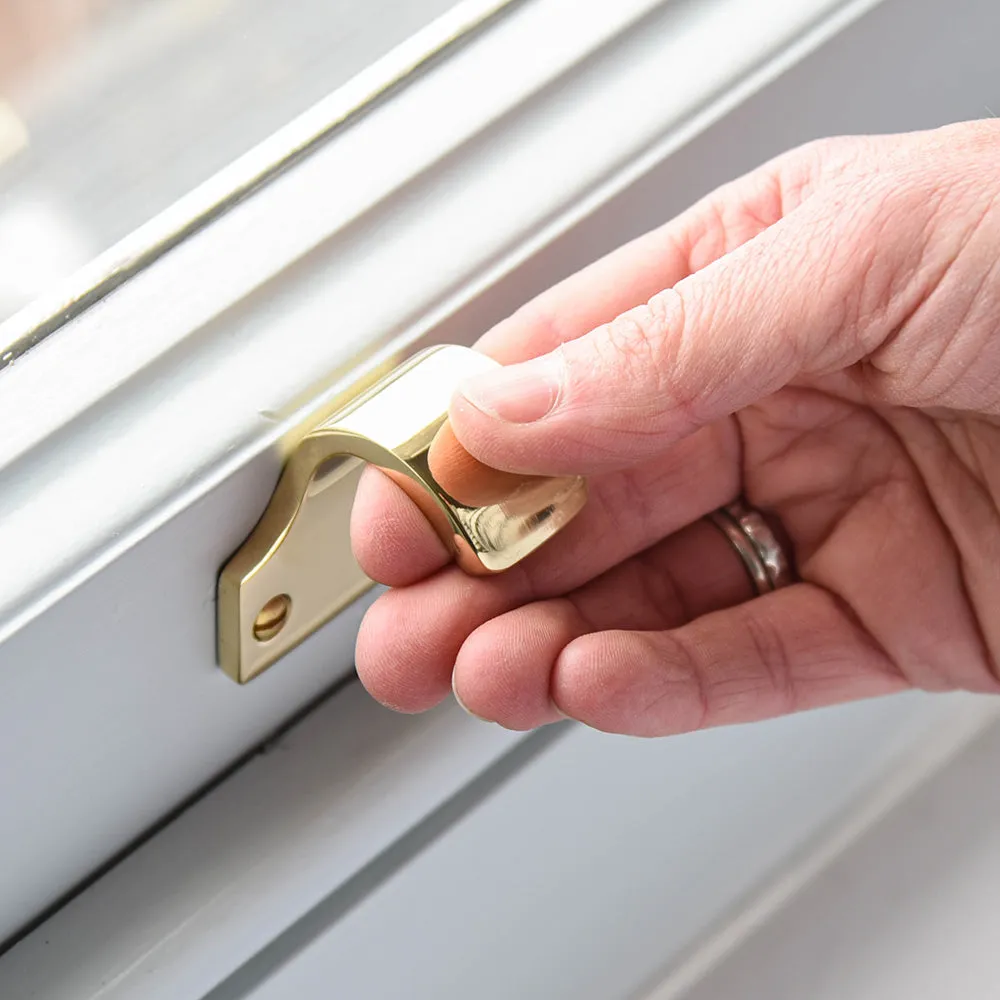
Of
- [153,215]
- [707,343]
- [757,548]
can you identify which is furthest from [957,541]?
[153,215]

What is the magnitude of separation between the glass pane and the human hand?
0.10 metres

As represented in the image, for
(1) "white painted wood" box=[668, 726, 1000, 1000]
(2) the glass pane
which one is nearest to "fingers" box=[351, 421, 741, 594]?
(2) the glass pane

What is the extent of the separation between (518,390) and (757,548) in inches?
6.6

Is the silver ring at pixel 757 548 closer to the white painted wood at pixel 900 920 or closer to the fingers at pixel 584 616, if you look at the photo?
the fingers at pixel 584 616

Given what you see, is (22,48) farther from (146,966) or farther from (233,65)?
(146,966)

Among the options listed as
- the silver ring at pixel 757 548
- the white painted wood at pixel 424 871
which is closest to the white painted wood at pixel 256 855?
the white painted wood at pixel 424 871

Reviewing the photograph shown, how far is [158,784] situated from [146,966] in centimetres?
6

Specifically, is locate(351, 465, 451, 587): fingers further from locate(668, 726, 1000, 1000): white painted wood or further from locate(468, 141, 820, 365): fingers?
locate(668, 726, 1000, 1000): white painted wood

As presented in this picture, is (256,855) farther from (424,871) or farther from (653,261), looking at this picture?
(653,261)

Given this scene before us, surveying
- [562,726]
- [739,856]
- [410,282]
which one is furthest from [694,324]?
[739,856]

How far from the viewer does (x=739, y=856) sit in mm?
604

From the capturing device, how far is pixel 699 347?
36 cm

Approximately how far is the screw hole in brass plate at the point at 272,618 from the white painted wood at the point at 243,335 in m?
0.02

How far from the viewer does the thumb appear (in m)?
0.35
